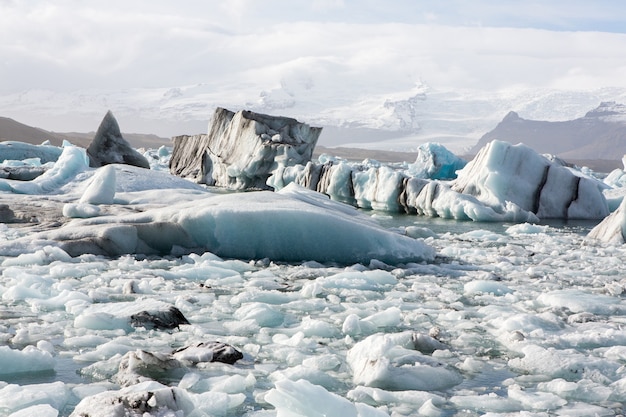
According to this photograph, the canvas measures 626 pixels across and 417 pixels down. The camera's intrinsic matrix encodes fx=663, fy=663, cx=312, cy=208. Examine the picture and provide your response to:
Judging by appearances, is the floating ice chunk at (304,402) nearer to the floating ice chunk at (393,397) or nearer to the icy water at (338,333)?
the icy water at (338,333)

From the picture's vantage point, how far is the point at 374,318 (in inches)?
167

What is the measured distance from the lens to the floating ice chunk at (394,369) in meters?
3.13

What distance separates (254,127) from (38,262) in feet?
59.5

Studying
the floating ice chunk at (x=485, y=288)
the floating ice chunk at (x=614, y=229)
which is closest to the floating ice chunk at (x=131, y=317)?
the floating ice chunk at (x=485, y=288)

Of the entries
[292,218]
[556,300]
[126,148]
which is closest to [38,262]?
[292,218]

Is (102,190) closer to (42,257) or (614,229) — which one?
(42,257)

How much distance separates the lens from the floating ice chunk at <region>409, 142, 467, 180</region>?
2546 centimetres

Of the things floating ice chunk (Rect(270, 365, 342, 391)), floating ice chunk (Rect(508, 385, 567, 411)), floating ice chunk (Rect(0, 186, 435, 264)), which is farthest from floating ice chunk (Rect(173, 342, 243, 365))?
floating ice chunk (Rect(0, 186, 435, 264))

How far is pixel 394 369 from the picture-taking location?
3205mm

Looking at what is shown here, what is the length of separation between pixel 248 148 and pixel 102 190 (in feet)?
46.7

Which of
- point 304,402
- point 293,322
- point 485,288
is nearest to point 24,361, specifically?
point 304,402

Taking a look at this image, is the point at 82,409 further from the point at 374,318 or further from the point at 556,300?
the point at 556,300

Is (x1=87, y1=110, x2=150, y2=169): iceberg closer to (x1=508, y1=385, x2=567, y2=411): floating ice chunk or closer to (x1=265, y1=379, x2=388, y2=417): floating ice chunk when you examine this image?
(x1=508, y1=385, x2=567, y2=411): floating ice chunk

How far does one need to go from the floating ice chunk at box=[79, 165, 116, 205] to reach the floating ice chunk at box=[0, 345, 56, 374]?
6.56m
